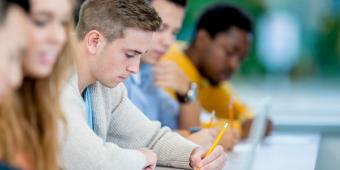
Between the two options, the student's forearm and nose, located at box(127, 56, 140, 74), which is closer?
nose, located at box(127, 56, 140, 74)

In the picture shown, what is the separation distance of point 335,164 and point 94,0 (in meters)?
0.83

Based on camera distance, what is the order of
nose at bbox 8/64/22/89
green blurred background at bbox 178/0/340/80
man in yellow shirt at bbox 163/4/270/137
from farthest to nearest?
green blurred background at bbox 178/0/340/80, man in yellow shirt at bbox 163/4/270/137, nose at bbox 8/64/22/89

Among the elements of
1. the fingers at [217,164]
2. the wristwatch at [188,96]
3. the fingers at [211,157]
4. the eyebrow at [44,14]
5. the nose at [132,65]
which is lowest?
the wristwatch at [188,96]

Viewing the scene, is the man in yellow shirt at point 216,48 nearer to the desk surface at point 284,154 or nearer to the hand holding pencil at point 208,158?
the desk surface at point 284,154

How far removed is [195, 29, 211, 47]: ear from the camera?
108 inches

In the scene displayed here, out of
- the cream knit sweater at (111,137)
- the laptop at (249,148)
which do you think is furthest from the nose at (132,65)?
the laptop at (249,148)

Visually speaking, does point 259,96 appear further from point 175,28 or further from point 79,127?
point 79,127

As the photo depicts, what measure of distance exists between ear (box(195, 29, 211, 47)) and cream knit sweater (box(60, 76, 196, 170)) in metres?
1.00

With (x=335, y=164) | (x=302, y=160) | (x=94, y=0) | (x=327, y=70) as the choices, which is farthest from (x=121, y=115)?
(x=327, y=70)

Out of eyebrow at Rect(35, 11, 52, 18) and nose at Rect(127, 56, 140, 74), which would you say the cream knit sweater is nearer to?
nose at Rect(127, 56, 140, 74)

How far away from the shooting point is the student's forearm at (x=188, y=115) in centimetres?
237

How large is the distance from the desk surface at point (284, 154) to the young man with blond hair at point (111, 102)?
87mm

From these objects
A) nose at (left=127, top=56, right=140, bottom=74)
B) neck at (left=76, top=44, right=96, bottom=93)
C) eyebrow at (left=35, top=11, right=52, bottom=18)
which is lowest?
neck at (left=76, top=44, right=96, bottom=93)

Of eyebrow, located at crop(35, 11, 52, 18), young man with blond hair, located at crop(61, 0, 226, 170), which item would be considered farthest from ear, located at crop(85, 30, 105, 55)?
eyebrow, located at crop(35, 11, 52, 18)
